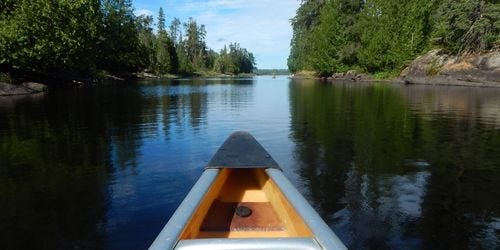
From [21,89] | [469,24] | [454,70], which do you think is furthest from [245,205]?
[469,24]

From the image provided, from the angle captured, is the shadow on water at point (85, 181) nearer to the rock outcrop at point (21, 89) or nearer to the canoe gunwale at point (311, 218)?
the canoe gunwale at point (311, 218)

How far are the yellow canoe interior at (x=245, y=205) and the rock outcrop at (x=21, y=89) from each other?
37384mm

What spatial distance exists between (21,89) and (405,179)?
40.9 metres

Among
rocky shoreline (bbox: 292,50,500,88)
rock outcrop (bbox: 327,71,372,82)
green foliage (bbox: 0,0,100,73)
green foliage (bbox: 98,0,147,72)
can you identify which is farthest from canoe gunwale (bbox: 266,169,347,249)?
green foliage (bbox: 98,0,147,72)

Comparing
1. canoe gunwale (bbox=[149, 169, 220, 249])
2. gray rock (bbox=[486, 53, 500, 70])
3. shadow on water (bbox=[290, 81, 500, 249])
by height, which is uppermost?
gray rock (bbox=[486, 53, 500, 70])

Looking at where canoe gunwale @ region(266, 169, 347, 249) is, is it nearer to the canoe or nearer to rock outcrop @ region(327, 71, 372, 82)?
the canoe

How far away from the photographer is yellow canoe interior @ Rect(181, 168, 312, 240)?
221 inches

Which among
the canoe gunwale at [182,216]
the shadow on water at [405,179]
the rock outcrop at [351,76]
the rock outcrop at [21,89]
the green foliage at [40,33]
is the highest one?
the green foliage at [40,33]

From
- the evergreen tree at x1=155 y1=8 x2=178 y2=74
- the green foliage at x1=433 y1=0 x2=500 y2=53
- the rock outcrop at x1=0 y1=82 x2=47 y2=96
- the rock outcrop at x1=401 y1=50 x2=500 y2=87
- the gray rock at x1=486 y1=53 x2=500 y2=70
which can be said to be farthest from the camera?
the evergreen tree at x1=155 y1=8 x2=178 y2=74

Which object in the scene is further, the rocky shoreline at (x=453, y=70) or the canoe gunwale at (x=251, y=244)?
the rocky shoreline at (x=453, y=70)

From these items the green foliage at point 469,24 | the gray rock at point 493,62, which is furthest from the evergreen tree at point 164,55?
Answer: the gray rock at point 493,62

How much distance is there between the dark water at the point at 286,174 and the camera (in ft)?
24.3

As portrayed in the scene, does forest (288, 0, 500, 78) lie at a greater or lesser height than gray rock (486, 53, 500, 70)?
greater

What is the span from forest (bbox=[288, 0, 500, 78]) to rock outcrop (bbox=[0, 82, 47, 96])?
52.5 metres
